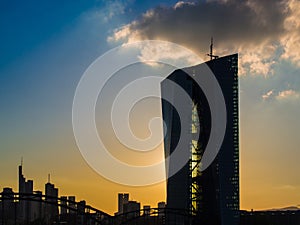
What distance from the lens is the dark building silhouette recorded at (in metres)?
130

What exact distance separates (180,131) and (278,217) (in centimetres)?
4075

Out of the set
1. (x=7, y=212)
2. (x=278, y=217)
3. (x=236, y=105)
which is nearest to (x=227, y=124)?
(x=236, y=105)

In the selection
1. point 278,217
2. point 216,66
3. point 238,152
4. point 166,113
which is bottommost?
point 278,217

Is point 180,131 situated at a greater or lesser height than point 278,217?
greater

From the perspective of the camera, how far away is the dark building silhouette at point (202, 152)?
130 metres

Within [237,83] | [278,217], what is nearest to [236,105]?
[237,83]

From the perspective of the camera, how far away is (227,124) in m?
134

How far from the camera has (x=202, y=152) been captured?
442 feet

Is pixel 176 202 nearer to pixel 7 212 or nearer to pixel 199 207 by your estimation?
pixel 199 207

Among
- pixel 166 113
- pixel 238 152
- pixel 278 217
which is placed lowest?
pixel 278 217

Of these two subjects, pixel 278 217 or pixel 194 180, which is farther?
pixel 278 217

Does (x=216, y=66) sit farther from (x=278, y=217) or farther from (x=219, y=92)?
(x=278, y=217)

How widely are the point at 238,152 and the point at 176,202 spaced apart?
17.3 metres

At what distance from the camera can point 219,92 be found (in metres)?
134
